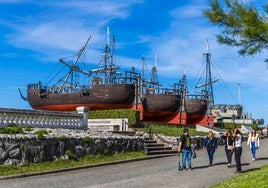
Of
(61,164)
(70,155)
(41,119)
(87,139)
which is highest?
(41,119)

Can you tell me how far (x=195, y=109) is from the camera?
204 ft

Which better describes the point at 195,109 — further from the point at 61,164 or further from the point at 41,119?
the point at 61,164

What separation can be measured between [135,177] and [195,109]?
4661cm

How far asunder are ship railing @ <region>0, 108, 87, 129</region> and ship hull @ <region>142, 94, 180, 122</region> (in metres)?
30.7

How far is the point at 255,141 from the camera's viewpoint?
2269cm

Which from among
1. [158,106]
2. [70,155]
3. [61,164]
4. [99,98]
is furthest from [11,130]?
[158,106]

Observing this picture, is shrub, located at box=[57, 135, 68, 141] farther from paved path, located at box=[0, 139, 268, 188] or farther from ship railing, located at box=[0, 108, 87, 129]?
ship railing, located at box=[0, 108, 87, 129]

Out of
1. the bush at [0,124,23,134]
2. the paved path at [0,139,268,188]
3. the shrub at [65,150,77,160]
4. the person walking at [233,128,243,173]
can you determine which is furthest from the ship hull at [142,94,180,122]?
the person walking at [233,128,243,173]

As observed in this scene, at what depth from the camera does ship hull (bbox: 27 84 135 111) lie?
53.2 metres

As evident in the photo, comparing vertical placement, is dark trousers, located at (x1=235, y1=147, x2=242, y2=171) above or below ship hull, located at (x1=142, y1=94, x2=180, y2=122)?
below

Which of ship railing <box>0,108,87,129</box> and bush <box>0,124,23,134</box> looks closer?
bush <box>0,124,23,134</box>

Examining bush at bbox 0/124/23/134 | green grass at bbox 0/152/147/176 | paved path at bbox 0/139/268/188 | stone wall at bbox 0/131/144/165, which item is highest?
bush at bbox 0/124/23/134

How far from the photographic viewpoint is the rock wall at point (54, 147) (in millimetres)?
17578

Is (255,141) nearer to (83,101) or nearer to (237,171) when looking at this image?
(237,171)
